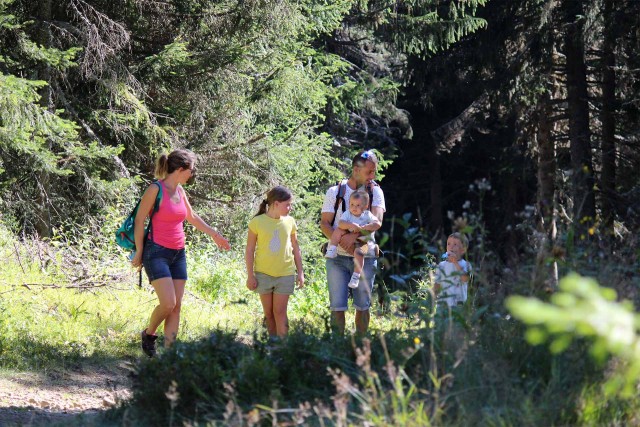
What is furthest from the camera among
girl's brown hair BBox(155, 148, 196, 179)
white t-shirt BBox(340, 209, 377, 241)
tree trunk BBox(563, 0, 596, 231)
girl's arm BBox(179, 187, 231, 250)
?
tree trunk BBox(563, 0, 596, 231)

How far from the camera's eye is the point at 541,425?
4.23m

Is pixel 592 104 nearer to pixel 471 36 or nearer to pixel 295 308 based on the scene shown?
pixel 471 36

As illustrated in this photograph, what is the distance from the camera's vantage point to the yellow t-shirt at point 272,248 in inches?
309

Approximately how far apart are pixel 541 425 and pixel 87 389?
5028 mm

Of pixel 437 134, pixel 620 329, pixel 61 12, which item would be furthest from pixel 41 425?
pixel 437 134

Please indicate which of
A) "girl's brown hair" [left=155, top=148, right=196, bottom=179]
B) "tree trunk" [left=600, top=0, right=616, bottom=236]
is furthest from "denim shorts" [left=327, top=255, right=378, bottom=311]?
"tree trunk" [left=600, top=0, right=616, bottom=236]

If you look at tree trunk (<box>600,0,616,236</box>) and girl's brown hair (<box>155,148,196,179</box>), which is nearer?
girl's brown hair (<box>155,148,196,179</box>)

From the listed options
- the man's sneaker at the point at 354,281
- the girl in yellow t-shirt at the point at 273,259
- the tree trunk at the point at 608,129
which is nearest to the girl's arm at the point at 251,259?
the girl in yellow t-shirt at the point at 273,259

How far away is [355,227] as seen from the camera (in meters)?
A: 7.53

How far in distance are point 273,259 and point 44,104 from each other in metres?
6.50

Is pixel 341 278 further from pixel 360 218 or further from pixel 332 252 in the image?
pixel 360 218

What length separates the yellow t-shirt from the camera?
784 cm

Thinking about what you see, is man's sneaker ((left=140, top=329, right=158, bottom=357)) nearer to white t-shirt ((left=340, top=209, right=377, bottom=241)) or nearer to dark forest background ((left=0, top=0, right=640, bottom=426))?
dark forest background ((left=0, top=0, right=640, bottom=426))

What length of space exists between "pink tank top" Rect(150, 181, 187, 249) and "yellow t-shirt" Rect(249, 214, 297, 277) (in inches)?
26.5
